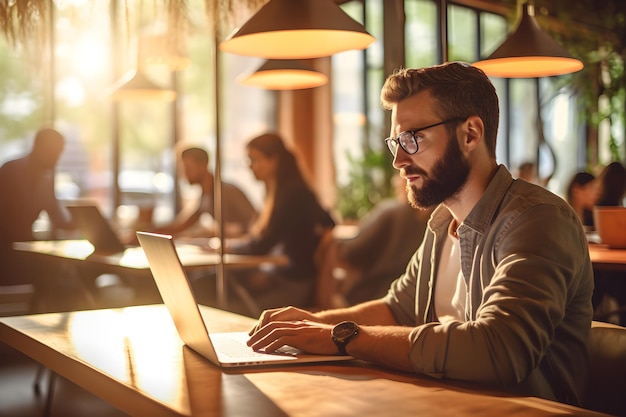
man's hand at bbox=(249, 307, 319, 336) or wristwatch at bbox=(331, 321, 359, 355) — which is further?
man's hand at bbox=(249, 307, 319, 336)

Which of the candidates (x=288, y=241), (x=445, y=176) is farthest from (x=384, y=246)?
(x=445, y=176)

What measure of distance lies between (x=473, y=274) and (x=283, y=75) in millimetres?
2479

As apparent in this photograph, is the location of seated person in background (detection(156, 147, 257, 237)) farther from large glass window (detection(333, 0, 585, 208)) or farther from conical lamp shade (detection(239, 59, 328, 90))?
large glass window (detection(333, 0, 585, 208))

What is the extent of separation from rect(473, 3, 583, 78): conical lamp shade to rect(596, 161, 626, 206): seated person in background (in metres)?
1.31

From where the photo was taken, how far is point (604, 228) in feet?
11.0

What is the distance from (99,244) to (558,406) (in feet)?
12.1

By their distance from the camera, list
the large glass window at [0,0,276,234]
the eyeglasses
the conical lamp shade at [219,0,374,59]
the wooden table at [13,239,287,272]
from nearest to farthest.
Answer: the eyeglasses, the conical lamp shade at [219,0,374,59], the wooden table at [13,239,287,272], the large glass window at [0,0,276,234]

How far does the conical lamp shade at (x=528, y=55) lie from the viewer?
122 inches

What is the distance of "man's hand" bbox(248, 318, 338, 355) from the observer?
159 cm

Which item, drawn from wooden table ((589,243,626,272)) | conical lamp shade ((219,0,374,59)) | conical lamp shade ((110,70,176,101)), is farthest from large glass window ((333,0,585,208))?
conical lamp shade ((219,0,374,59))

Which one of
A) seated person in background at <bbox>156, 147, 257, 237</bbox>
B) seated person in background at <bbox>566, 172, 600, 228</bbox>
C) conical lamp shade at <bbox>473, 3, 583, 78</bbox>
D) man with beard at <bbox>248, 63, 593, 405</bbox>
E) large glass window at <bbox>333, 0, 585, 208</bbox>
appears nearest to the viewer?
man with beard at <bbox>248, 63, 593, 405</bbox>

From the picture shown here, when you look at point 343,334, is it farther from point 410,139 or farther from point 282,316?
point 410,139

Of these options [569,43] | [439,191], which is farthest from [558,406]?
[569,43]

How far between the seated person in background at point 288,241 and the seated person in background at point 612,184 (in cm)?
152
